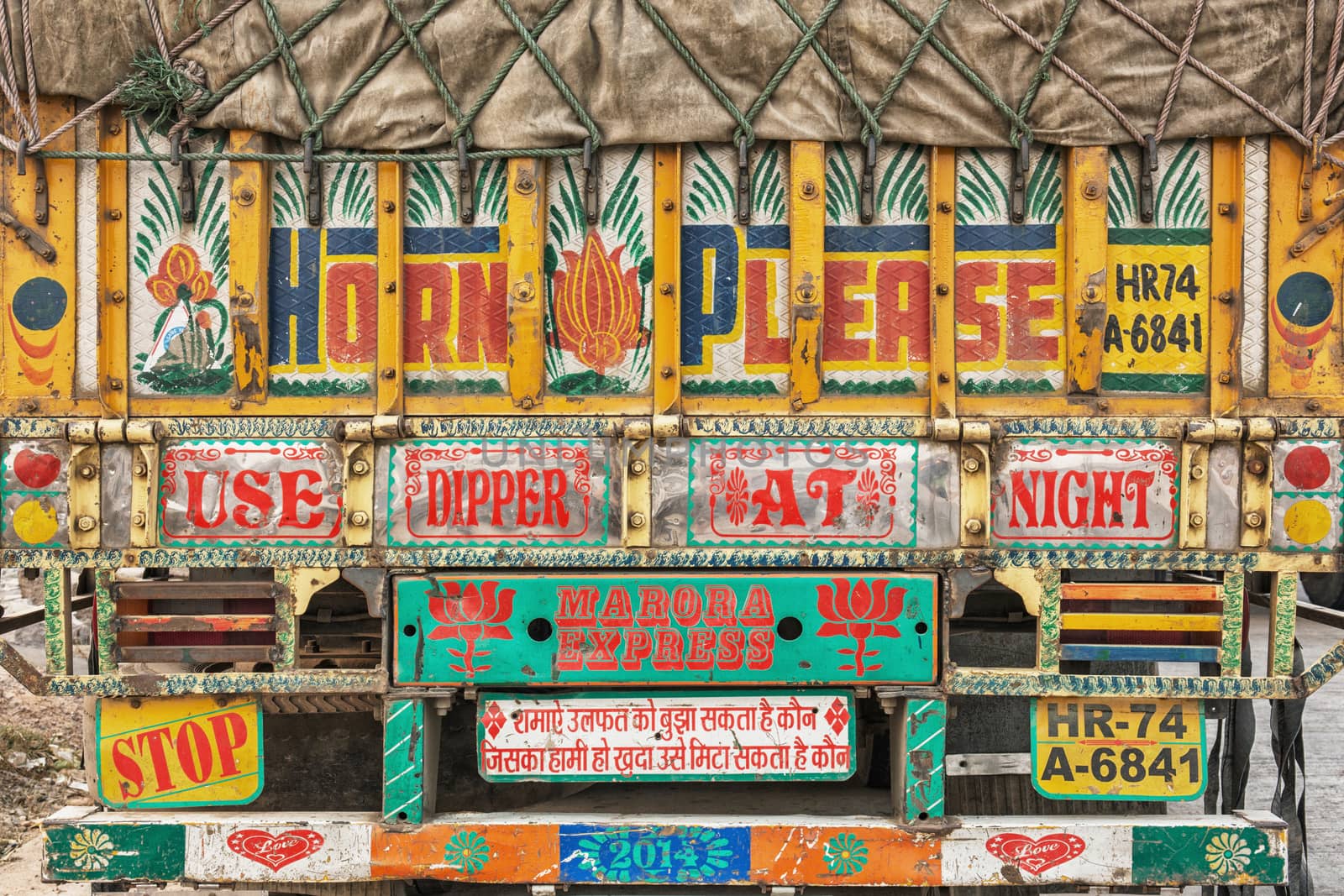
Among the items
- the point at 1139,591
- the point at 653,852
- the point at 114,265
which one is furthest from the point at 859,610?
the point at 114,265

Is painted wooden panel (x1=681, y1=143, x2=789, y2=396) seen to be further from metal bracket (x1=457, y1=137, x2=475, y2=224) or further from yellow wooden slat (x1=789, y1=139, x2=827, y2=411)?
metal bracket (x1=457, y1=137, x2=475, y2=224)

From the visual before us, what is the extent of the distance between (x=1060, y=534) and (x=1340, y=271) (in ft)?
3.85

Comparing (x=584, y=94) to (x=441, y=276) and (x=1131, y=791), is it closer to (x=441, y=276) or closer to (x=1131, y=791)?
(x=441, y=276)

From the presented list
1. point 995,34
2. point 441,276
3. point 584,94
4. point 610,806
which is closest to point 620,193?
point 584,94

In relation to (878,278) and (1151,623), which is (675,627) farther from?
(1151,623)

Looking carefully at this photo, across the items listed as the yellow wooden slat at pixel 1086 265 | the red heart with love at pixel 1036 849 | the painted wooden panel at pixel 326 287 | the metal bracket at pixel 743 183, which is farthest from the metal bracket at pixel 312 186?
the red heart with love at pixel 1036 849

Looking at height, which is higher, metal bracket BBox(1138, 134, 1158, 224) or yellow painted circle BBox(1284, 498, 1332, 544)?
metal bracket BBox(1138, 134, 1158, 224)

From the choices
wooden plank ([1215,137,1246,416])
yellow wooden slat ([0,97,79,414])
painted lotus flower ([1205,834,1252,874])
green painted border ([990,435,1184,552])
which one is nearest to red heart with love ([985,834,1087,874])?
painted lotus flower ([1205,834,1252,874])

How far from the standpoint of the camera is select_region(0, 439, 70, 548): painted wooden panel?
3.59 m

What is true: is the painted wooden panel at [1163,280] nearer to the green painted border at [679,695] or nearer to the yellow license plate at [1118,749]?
the yellow license plate at [1118,749]

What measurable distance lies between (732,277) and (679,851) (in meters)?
1.79

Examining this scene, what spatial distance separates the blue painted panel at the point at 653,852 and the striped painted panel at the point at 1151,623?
1.23m

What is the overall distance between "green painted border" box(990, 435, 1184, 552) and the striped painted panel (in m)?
0.12

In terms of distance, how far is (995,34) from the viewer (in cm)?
355
